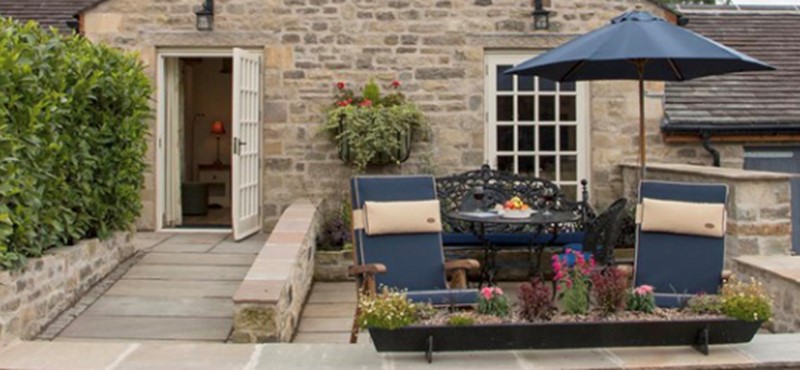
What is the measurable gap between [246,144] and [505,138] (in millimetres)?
3101

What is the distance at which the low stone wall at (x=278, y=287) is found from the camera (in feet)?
16.1

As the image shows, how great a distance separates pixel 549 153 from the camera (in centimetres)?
920

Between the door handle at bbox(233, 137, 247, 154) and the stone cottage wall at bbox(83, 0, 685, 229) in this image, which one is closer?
the door handle at bbox(233, 137, 247, 154)

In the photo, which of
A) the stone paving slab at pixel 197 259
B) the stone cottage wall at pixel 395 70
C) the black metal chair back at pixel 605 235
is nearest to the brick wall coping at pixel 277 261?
the stone paving slab at pixel 197 259

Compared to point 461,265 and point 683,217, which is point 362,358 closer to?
point 461,265

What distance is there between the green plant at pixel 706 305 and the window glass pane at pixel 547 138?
5005mm

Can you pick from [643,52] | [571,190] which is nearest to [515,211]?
[643,52]

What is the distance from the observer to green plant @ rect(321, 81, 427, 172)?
8445mm

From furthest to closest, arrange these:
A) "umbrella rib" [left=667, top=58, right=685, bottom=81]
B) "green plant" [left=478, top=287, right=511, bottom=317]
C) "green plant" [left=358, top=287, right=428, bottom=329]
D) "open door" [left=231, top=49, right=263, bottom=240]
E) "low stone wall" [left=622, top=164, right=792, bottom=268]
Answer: "open door" [left=231, top=49, right=263, bottom=240] → "umbrella rib" [left=667, top=58, right=685, bottom=81] → "low stone wall" [left=622, top=164, right=792, bottom=268] → "green plant" [left=478, top=287, right=511, bottom=317] → "green plant" [left=358, top=287, right=428, bottom=329]

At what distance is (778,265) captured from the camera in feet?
19.8

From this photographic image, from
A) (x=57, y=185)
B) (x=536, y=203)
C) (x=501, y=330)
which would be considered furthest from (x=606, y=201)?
(x=57, y=185)

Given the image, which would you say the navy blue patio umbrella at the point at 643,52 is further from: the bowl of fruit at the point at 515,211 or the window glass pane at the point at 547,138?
the window glass pane at the point at 547,138

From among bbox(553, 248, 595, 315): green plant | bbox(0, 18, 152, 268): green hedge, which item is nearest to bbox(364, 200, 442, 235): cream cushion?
bbox(553, 248, 595, 315): green plant

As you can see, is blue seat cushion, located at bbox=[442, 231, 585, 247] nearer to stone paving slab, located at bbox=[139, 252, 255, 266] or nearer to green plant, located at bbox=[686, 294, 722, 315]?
stone paving slab, located at bbox=[139, 252, 255, 266]
